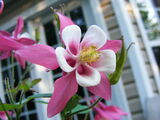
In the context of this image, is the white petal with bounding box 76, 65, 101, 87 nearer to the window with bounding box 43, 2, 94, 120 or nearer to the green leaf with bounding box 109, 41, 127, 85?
the green leaf with bounding box 109, 41, 127, 85

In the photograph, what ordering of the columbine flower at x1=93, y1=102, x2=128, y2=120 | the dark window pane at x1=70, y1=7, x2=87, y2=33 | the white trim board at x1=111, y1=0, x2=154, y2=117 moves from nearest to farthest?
the columbine flower at x1=93, y1=102, x2=128, y2=120, the white trim board at x1=111, y1=0, x2=154, y2=117, the dark window pane at x1=70, y1=7, x2=87, y2=33

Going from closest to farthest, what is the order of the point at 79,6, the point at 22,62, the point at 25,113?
the point at 22,62 → the point at 79,6 → the point at 25,113

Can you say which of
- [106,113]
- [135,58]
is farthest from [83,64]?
[135,58]

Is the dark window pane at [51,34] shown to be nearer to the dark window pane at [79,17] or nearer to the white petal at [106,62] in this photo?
the dark window pane at [79,17]

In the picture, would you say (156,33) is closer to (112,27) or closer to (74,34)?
(112,27)

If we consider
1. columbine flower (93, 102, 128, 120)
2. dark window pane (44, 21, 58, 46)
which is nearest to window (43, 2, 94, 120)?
dark window pane (44, 21, 58, 46)

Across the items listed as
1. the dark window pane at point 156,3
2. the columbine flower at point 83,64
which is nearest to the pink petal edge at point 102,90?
the columbine flower at point 83,64

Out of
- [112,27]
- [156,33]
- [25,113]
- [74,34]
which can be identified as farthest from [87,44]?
[25,113]

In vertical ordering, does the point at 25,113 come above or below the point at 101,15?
below
